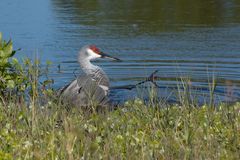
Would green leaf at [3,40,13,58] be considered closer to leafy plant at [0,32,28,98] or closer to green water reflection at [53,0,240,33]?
leafy plant at [0,32,28,98]

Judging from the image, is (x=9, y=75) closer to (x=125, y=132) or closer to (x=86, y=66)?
(x=125, y=132)

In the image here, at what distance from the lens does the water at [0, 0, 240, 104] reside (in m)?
10.9

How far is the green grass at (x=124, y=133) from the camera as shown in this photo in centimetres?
493

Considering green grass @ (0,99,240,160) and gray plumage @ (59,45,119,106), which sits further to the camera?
gray plumage @ (59,45,119,106)

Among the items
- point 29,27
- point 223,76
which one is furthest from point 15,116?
point 29,27

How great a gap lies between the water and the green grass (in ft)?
8.08

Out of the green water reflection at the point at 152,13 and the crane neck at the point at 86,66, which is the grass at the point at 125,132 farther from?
the green water reflection at the point at 152,13

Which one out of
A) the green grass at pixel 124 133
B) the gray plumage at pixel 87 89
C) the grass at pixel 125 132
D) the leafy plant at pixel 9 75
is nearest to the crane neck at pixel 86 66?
the gray plumage at pixel 87 89

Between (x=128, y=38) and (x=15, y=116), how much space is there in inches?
292

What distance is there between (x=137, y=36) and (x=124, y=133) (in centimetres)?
825

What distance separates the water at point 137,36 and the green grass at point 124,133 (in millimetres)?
2463

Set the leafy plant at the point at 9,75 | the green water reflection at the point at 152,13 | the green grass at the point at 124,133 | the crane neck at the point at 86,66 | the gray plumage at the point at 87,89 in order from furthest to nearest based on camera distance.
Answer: the green water reflection at the point at 152,13 → the crane neck at the point at 86,66 → the gray plumage at the point at 87,89 → the leafy plant at the point at 9,75 → the green grass at the point at 124,133

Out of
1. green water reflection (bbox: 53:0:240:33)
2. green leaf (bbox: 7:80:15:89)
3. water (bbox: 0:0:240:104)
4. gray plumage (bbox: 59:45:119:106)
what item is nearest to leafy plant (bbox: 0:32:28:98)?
green leaf (bbox: 7:80:15:89)

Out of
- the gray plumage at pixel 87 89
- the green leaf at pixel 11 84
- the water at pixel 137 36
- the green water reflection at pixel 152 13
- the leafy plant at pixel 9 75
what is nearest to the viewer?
the green leaf at pixel 11 84
